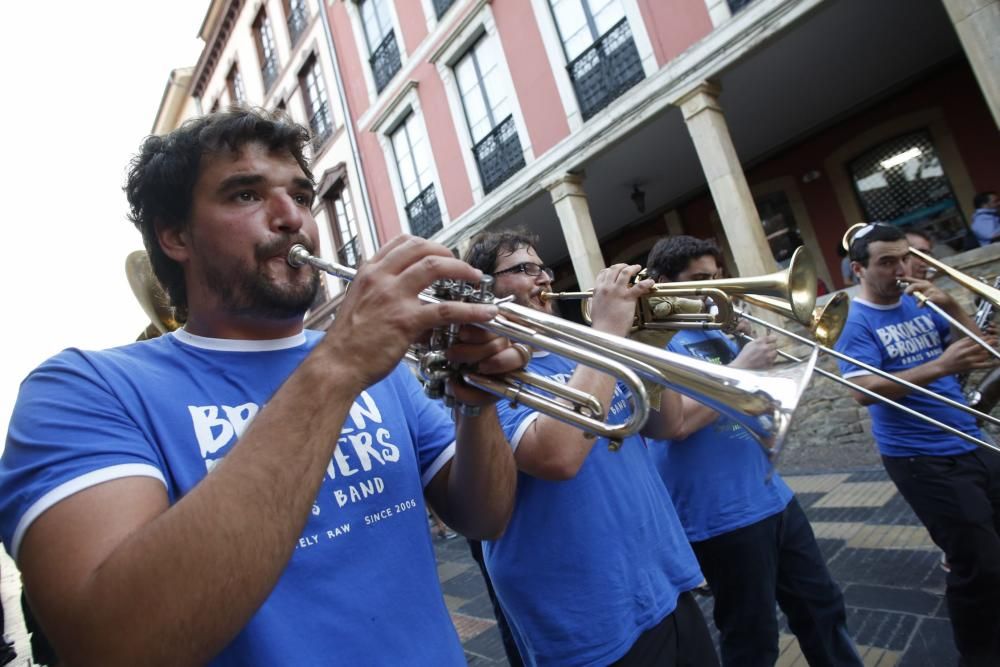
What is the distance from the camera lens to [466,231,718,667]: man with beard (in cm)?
153

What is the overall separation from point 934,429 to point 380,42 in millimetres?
11824

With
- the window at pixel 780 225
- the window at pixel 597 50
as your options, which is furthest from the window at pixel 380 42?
the window at pixel 780 225

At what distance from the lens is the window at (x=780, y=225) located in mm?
9085

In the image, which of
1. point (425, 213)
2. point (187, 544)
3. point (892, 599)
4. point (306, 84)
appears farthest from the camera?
point (306, 84)

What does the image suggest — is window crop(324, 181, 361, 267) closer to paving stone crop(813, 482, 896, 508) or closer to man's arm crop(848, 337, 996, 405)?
paving stone crop(813, 482, 896, 508)

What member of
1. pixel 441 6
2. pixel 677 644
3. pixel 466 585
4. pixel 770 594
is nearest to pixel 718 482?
pixel 770 594

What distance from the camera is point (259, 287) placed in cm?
114

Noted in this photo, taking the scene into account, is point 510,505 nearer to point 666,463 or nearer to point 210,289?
point 210,289

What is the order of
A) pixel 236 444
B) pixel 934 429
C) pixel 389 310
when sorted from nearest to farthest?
pixel 236 444, pixel 389 310, pixel 934 429

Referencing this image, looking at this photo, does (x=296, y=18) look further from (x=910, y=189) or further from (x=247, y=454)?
(x=247, y=454)

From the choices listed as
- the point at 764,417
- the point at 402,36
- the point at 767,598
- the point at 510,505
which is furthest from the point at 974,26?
the point at 402,36

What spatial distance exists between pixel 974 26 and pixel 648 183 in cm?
516

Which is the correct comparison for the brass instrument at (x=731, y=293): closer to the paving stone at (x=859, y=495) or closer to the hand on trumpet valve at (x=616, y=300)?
the hand on trumpet valve at (x=616, y=300)

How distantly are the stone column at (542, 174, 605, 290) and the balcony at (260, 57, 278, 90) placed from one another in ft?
36.2
